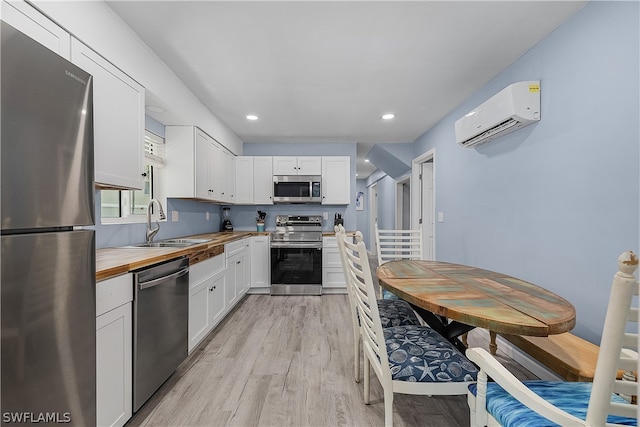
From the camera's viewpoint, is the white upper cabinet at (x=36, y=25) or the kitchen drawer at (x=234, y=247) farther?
the kitchen drawer at (x=234, y=247)

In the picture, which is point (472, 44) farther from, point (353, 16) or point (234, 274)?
point (234, 274)

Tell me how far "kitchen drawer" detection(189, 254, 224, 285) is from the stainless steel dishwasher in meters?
0.18

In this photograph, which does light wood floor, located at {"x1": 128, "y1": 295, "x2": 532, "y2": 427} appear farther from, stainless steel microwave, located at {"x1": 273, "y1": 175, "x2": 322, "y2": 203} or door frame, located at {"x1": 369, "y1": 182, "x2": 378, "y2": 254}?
door frame, located at {"x1": 369, "y1": 182, "x2": 378, "y2": 254}

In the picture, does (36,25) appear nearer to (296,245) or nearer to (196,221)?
(196,221)

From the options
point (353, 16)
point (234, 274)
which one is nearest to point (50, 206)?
point (353, 16)

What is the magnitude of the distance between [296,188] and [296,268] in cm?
122

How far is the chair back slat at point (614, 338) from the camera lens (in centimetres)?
59

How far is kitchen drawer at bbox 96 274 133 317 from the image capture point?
1302 mm

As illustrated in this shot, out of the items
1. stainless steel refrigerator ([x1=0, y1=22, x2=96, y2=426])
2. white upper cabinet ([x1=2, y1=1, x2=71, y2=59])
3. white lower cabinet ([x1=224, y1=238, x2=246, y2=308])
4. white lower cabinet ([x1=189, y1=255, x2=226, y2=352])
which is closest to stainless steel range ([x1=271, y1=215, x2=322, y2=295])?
white lower cabinet ([x1=224, y1=238, x2=246, y2=308])

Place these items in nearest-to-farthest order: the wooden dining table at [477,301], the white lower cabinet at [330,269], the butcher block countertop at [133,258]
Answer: the wooden dining table at [477,301]
the butcher block countertop at [133,258]
the white lower cabinet at [330,269]

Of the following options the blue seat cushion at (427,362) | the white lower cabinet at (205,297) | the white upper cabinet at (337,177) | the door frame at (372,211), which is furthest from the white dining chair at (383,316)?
the door frame at (372,211)

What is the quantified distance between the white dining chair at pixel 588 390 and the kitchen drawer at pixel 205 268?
6.47 ft

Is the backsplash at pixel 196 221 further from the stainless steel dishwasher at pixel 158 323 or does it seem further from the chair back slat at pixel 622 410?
Result: the chair back slat at pixel 622 410

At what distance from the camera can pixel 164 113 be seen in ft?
8.73
